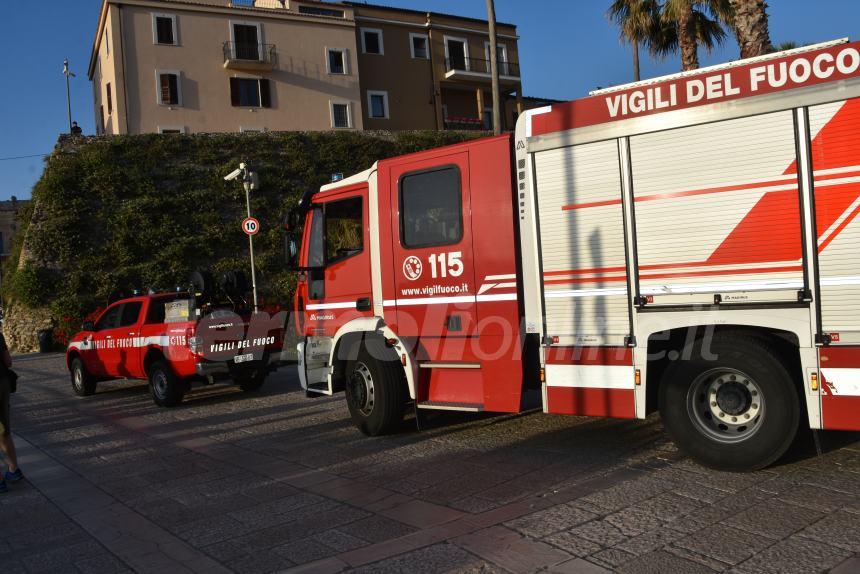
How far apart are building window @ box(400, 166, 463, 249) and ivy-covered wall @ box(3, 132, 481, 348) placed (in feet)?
67.4

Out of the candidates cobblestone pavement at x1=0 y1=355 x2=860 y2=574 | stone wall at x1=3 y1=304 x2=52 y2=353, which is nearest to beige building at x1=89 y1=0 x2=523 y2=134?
stone wall at x1=3 y1=304 x2=52 y2=353

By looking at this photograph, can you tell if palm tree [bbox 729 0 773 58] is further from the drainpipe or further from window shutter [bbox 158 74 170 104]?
the drainpipe

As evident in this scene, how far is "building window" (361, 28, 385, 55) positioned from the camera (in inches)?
1713

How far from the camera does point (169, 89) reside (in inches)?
1438

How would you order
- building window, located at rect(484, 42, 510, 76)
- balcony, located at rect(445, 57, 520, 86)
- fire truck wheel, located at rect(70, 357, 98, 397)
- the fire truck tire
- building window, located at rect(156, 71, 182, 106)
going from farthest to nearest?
1. building window, located at rect(484, 42, 510, 76)
2. balcony, located at rect(445, 57, 520, 86)
3. building window, located at rect(156, 71, 182, 106)
4. fire truck wheel, located at rect(70, 357, 98, 397)
5. the fire truck tire

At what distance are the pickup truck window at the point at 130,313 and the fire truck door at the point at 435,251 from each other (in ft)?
20.6

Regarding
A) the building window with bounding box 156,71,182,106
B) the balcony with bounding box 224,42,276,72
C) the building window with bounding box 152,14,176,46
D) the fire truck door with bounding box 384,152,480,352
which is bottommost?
the fire truck door with bounding box 384,152,480,352

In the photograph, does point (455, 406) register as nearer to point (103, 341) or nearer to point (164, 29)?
point (103, 341)

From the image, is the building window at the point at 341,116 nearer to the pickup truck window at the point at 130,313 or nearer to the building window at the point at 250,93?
the building window at the point at 250,93

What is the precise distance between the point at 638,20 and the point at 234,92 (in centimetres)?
2465

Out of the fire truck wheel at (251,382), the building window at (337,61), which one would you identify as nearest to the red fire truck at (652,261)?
the fire truck wheel at (251,382)

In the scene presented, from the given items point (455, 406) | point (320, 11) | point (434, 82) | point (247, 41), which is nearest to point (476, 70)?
point (434, 82)

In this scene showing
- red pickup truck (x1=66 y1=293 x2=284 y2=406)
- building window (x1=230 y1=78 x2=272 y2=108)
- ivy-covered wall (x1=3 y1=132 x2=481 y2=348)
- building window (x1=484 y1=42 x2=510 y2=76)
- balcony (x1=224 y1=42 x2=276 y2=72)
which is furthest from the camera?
building window (x1=484 y1=42 x2=510 y2=76)

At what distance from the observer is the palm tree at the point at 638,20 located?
2042 centimetres
